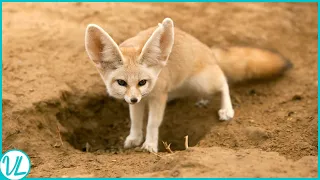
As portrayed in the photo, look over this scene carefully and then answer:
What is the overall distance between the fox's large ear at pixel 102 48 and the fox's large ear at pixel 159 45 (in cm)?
23

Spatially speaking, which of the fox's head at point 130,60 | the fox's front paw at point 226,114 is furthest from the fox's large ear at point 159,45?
the fox's front paw at point 226,114

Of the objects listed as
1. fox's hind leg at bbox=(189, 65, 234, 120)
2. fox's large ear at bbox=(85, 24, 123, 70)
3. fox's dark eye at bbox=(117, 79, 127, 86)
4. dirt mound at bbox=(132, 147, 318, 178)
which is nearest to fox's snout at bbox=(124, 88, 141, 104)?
fox's dark eye at bbox=(117, 79, 127, 86)

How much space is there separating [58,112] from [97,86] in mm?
538

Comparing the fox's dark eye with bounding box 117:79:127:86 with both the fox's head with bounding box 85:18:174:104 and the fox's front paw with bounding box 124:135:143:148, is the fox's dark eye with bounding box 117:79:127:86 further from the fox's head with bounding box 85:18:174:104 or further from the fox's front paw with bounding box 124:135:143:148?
the fox's front paw with bounding box 124:135:143:148

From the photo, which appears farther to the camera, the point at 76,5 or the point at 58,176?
the point at 76,5

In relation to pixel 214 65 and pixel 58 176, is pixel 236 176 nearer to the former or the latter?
pixel 58 176

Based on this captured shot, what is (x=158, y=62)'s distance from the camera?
470 centimetres

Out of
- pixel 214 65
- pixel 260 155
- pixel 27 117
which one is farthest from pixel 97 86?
pixel 260 155

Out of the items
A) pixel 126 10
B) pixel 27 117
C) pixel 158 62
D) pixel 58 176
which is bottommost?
pixel 58 176

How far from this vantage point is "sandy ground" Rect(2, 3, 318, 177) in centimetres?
412

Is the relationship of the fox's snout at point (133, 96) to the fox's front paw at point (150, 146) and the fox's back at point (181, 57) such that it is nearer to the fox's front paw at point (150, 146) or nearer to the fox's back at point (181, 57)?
the fox's back at point (181, 57)

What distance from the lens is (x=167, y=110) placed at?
6184 mm

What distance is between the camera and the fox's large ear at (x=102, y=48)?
440 centimetres

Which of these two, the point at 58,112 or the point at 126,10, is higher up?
the point at 126,10
